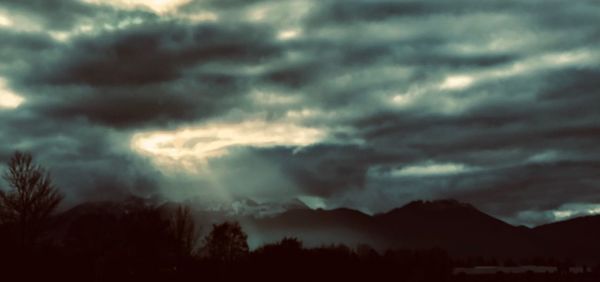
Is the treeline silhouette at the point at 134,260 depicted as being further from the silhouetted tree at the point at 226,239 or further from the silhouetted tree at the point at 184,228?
the silhouetted tree at the point at 226,239

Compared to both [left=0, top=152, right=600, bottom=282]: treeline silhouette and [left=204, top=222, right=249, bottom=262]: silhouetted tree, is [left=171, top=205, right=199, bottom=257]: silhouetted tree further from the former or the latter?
[left=0, top=152, right=600, bottom=282]: treeline silhouette

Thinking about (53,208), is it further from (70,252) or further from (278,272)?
(278,272)

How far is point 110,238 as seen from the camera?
95562mm

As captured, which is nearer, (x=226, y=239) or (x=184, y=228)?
(x=184, y=228)

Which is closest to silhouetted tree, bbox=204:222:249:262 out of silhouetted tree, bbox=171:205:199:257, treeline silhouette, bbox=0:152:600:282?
silhouetted tree, bbox=171:205:199:257

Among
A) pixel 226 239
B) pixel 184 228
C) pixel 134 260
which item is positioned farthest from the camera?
pixel 226 239

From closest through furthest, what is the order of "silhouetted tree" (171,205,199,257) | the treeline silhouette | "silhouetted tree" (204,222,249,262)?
the treeline silhouette
"silhouetted tree" (171,205,199,257)
"silhouetted tree" (204,222,249,262)

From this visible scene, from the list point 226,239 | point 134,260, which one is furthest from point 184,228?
point 134,260

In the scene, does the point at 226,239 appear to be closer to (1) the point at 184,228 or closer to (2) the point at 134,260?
(1) the point at 184,228

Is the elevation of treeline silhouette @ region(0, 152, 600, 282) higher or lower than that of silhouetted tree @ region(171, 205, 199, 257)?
lower

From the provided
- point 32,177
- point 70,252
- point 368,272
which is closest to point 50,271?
point 70,252

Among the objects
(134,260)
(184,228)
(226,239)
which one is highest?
(184,228)

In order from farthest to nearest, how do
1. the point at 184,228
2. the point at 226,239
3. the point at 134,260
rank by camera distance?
the point at 226,239 → the point at 184,228 → the point at 134,260

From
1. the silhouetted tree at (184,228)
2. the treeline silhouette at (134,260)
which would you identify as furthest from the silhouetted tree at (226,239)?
the treeline silhouette at (134,260)
